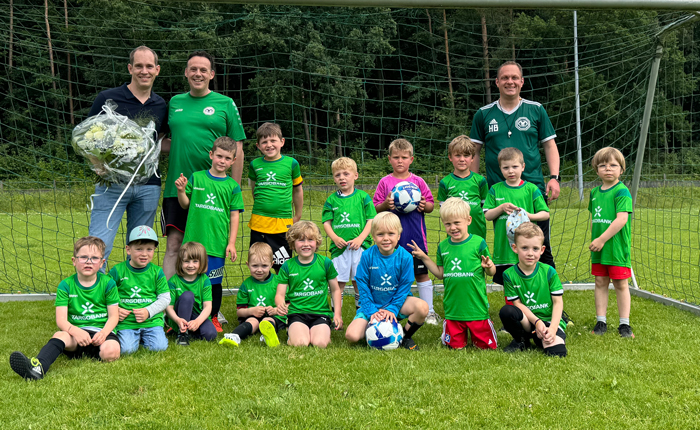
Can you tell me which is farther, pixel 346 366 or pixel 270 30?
pixel 270 30

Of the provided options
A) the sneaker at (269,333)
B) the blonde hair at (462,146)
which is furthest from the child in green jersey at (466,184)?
the sneaker at (269,333)

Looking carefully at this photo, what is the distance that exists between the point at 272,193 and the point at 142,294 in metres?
1.38

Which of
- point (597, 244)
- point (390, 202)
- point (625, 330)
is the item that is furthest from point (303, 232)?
point (625, 330)

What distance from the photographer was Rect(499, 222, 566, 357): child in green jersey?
3.70 meters

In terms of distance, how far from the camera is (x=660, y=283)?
673cm

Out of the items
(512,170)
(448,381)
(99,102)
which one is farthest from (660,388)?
(99,102)

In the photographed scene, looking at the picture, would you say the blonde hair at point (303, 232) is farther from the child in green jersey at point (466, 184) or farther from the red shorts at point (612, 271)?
the red shorts at point (612, 271)

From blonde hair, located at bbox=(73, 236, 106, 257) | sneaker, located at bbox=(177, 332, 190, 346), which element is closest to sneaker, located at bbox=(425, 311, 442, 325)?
sneaker, located at bbox=(177, 332, 190, 346)

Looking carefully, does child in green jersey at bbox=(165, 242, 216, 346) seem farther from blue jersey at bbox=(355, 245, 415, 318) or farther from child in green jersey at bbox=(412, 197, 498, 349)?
child in green jersey at bbox=(412, 197, 498, 349)

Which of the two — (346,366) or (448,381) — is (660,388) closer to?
(448,381)

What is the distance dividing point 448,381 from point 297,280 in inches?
62.8

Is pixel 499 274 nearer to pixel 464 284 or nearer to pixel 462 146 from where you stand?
pixel 464 284

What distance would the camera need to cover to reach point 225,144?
14.2 feet

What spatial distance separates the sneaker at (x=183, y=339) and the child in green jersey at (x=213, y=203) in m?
0.55
